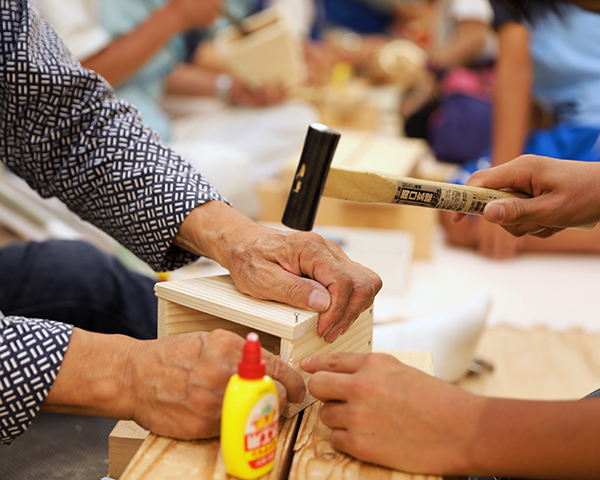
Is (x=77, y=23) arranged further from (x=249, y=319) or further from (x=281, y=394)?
(x=281, y=394)

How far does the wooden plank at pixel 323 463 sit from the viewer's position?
0.60 meters

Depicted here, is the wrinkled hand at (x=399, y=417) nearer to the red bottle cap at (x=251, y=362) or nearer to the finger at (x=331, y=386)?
the finger at (x=331, y=386)

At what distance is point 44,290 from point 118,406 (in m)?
0.49

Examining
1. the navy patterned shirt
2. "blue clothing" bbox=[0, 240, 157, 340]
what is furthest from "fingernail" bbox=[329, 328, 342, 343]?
"blue clothing" bbox=[0, 240, 157, 340]

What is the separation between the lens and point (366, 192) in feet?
2.70

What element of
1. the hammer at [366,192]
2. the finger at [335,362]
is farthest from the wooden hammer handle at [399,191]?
the finger at [335,362]

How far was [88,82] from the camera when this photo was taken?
3.03 feet

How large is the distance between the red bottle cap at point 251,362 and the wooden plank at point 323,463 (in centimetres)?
13

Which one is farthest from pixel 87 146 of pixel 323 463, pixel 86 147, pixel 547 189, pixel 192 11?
pixel 192 11

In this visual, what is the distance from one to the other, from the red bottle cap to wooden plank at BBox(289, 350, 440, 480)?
13 cm

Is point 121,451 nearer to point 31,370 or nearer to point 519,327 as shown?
point 31,370

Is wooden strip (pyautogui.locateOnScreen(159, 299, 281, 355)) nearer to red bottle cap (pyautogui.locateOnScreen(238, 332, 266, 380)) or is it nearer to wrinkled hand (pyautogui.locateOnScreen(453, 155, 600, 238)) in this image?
red bottle cap (pyautogui.locateOnScreen(238, 332, 266, 380))

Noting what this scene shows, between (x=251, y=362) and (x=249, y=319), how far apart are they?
0.55 ft

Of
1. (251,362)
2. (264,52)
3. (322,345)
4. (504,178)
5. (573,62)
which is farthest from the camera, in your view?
(264,52)
